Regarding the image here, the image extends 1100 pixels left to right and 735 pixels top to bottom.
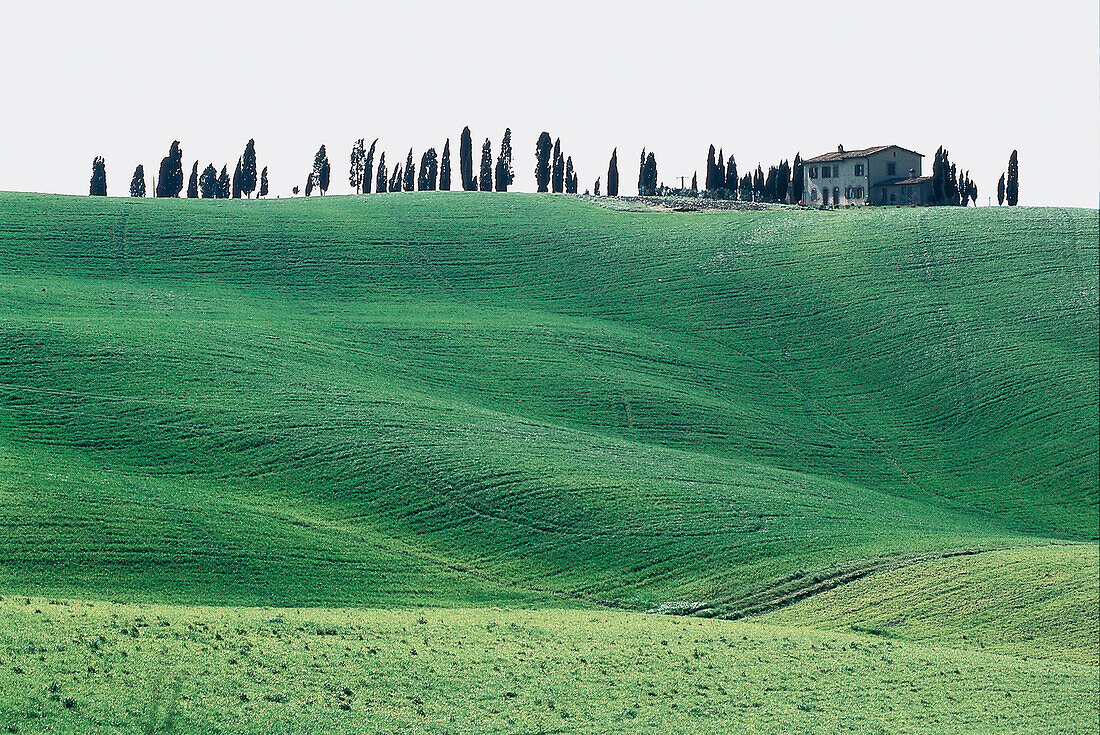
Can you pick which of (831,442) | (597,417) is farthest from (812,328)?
(597,417)

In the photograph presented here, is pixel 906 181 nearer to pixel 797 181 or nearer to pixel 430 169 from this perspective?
pixel 797 181

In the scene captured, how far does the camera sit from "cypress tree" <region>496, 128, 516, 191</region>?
14175cm

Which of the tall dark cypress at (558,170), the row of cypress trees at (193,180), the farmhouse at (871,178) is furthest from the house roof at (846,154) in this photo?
the row of cypress trees at (193,180)

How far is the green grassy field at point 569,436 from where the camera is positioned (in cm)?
3647

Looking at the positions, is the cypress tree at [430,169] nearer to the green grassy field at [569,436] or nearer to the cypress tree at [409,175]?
the cypress tree at [409,175]

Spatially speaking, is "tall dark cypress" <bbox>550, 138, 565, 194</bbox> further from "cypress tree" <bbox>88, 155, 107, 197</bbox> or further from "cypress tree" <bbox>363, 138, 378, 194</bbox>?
"cypress tree" <bbox>88, 155, 107, 197</bbox>

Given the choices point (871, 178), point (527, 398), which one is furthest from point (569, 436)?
point (871, 178)

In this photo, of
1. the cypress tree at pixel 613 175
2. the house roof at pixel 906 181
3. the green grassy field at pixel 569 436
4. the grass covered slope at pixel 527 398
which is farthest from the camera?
the cypress tree at pixel 613 175

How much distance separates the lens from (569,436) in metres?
57.2

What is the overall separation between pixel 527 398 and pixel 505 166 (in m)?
82.9

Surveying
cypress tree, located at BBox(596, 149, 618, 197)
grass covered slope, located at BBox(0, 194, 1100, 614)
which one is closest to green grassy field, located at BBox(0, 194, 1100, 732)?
grass covered slope, located at BBox(0, 194, 1100, 614)

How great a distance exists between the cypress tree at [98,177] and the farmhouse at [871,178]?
77.5 metres

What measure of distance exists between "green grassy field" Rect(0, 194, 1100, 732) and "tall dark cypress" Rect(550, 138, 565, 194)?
41718 millimetres

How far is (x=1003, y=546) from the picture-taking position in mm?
48531
